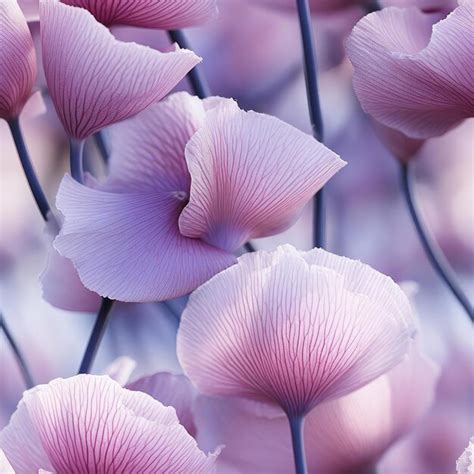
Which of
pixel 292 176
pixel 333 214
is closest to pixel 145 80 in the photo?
pixel 292 176

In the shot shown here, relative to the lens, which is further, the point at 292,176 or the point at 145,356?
the point at 145,356

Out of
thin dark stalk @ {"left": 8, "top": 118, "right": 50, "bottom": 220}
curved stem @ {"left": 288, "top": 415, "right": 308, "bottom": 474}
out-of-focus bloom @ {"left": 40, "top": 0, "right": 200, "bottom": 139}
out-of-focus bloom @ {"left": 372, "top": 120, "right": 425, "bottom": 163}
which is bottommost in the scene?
curved stem @ {"left": 288, "top": 415, "right": 308, "bottom": 474}

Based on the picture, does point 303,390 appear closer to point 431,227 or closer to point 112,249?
point 112,249

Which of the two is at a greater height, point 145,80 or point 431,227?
point 145,80

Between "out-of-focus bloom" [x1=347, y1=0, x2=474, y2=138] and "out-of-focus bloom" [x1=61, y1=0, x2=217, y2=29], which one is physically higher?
"out-of-focus bloom" [x1=61, y1=0, x2=217, y2=29]
